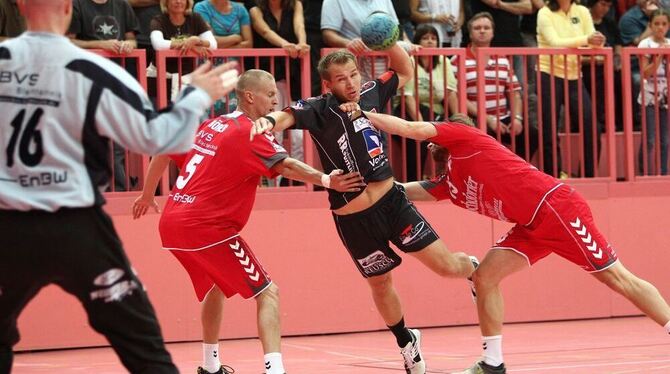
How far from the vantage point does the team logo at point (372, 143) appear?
27.0 ft

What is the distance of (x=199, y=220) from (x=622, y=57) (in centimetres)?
582

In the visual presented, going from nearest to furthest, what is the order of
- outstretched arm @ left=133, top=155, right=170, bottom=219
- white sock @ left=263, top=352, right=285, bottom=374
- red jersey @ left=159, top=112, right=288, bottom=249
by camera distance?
1. white sock @ left=263, top=352, right=285, bottom=374
2. red jersey @ left=159, top=112, right=288, bottom=249
3. outstretched arm @ left=133, top=155, right=170, bottom=219

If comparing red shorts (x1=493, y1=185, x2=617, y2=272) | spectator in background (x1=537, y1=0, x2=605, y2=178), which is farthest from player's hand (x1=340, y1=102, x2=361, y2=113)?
spectator in background (x1=537, y1=0, x2=605, y2=178)

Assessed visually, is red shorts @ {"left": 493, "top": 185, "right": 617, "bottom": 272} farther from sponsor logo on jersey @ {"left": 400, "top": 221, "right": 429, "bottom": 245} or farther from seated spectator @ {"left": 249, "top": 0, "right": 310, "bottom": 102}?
seated spectator @ {"left": 249, "top": 0, "right": 310, "bottom": 102}

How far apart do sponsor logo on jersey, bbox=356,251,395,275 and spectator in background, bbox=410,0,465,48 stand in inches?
198

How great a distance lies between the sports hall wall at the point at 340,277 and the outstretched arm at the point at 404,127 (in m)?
3.25

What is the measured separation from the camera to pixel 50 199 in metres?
4.79

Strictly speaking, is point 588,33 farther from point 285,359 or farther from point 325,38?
point 285,359

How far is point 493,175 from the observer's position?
804 centimetres

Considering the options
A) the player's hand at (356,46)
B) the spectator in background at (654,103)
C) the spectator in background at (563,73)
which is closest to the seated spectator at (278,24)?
the player's hand at (356,46)

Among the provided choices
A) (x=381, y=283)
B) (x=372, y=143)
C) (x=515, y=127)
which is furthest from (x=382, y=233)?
(x=515, y=127)

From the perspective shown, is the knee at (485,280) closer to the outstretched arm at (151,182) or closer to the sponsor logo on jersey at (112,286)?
the outstretched arm at (151,182)

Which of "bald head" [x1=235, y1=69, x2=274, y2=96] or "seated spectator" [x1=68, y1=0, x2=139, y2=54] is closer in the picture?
"bald head" [x1=235, y1=69, x2=274, y2=96]

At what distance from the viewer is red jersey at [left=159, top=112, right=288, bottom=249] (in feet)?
24.7
